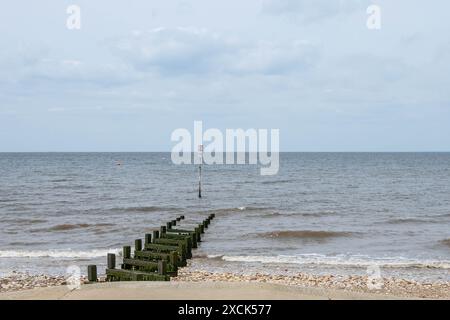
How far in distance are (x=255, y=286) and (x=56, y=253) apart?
15.6 meters

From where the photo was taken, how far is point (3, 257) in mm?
22203

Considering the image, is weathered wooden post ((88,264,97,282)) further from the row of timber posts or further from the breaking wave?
the breaking wave

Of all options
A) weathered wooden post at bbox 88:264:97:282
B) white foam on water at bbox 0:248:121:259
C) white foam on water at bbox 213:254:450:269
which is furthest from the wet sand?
white foam on water at bbox 0:248:121:259

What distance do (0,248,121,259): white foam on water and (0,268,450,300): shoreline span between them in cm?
421

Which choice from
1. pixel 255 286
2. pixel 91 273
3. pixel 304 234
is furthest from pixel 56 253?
pixel 255 286

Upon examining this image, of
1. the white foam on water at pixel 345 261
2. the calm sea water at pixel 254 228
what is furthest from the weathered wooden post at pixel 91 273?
the white foam on water at pixel 345 261

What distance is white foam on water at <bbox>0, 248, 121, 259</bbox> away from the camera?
73.5 feet

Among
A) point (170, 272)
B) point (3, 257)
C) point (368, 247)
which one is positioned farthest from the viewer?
point (368, 247)

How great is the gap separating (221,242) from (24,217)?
1663cm

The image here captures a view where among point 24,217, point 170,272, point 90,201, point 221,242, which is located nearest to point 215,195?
point 90,201

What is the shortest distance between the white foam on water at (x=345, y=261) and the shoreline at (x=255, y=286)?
2.86 meters

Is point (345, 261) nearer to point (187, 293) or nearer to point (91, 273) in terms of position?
point (91, 273)

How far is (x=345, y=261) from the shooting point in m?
21.5
